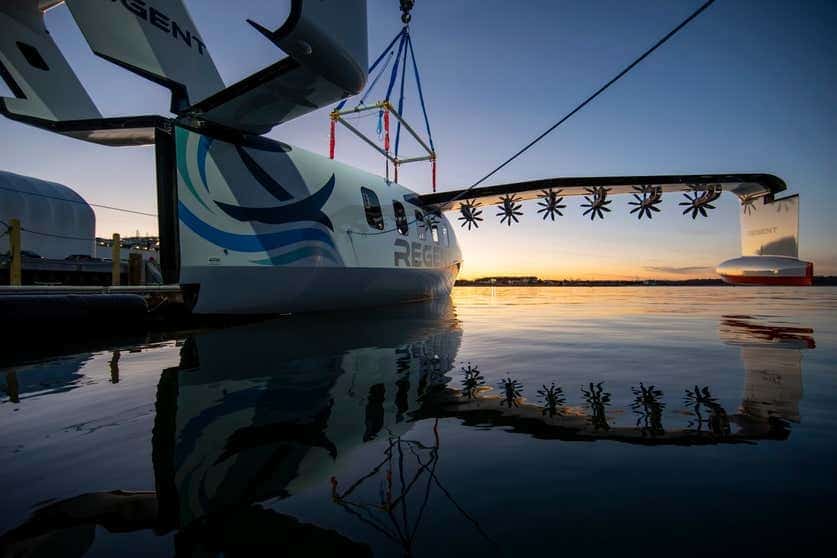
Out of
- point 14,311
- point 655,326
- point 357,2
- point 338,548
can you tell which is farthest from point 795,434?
point 14,311

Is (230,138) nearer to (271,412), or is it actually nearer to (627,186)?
(271,412)

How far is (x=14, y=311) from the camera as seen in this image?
651cm

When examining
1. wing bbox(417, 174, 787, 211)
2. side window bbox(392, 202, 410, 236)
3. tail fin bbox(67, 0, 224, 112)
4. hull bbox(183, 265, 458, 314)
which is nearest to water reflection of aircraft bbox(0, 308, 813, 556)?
hull bbox(183, 265, 458, 314)

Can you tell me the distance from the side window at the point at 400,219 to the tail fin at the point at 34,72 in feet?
29.5

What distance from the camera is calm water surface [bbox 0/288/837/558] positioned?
4.76 feet

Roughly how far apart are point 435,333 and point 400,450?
18.6 feet

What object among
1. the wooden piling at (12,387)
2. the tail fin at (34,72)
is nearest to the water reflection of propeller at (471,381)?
the wooden piling at (12,387)

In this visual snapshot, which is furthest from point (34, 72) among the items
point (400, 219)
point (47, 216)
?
point (47, 216)

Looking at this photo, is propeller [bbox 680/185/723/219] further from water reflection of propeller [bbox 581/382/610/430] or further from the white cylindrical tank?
the white cylindrical tank

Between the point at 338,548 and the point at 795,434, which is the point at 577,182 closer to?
the point at 795,434

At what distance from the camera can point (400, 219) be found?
48.7 feet

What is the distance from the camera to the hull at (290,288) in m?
9.08

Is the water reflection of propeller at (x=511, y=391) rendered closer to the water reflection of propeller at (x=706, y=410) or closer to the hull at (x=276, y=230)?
the water reflection of propeller at (x=706, y=410)

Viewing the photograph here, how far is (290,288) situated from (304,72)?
5.39 metres
